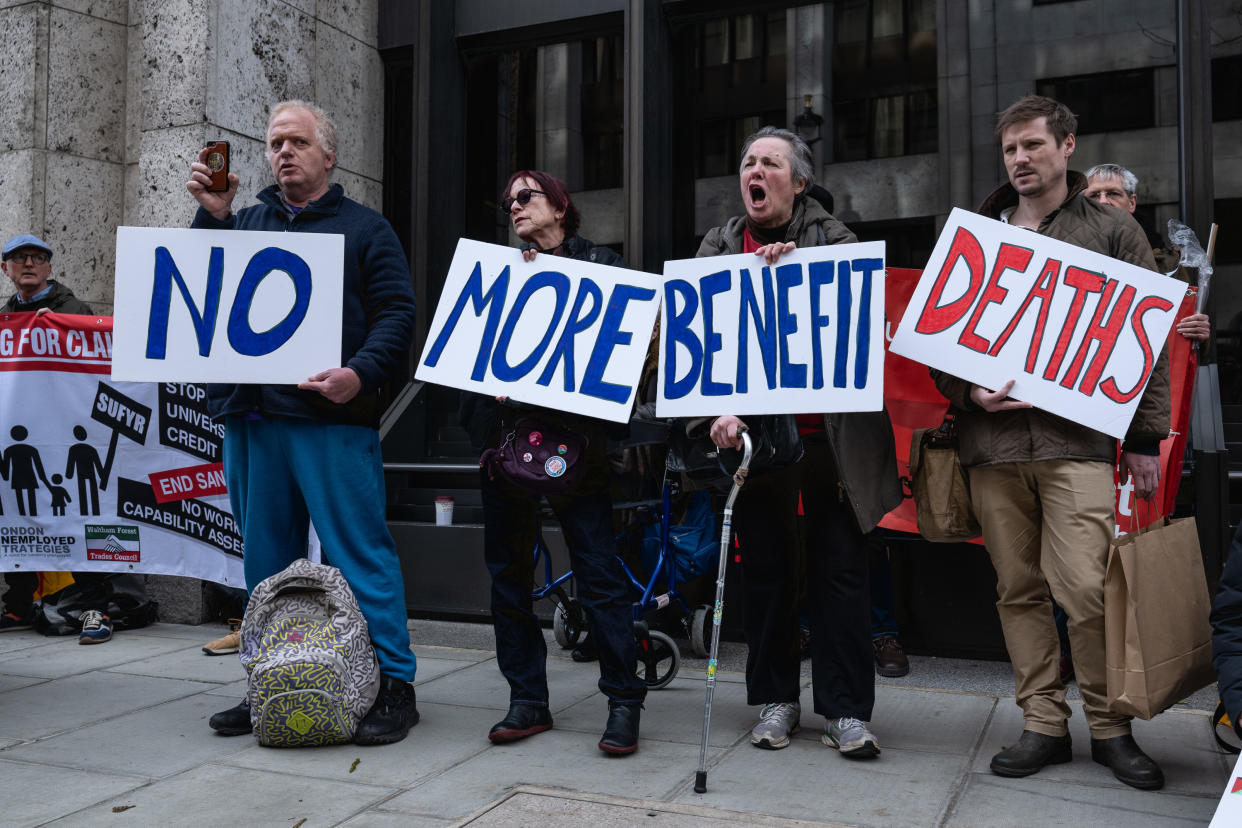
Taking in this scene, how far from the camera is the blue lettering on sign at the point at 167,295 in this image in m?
4.05

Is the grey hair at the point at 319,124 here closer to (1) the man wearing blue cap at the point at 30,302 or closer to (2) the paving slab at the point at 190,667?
(2) the paving slab at the point at 190,667

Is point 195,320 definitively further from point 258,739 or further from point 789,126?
point 789,126

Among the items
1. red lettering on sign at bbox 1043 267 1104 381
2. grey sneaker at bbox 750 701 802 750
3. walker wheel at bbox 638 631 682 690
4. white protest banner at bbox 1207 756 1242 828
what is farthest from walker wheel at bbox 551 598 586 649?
white protest banner at bbox 1207 756 1242 828

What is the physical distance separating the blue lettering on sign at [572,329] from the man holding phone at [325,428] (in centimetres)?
64

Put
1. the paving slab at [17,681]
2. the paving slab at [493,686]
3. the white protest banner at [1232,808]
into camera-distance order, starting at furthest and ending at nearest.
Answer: the paving slab at [17,681]
the paving slab at [493,686]
the white protest banner at [1232,808]

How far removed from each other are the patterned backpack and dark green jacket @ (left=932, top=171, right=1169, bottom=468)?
2.25 meters

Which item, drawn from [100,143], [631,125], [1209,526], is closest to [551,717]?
[1209,526]

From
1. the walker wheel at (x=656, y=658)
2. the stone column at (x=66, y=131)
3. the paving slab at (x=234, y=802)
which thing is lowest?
the paving slab at (x=234, y=802)

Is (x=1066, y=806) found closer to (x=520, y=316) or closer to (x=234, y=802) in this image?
(x=520, y=316)

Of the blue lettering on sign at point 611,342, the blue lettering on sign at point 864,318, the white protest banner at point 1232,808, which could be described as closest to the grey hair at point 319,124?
the blue lettering on sign at point 611,342

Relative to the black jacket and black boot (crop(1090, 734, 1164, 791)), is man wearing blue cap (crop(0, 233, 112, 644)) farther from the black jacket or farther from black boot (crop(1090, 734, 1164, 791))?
black boot (crop(1090, 734, 1164, 791))

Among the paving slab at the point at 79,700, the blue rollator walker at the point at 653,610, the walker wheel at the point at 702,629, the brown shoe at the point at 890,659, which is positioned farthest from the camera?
the walker wheel at the point at 702,629

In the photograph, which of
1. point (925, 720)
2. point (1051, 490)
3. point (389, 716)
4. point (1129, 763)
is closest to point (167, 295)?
point (389, 716)

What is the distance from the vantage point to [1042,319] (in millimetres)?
3559
